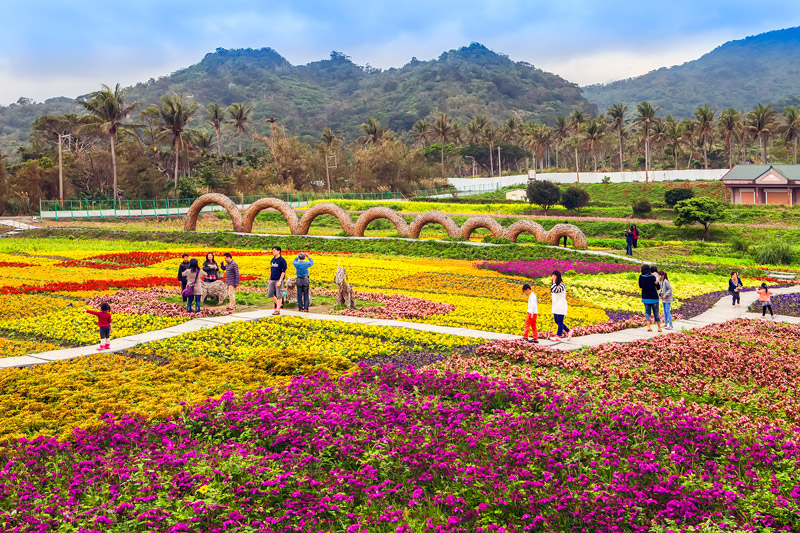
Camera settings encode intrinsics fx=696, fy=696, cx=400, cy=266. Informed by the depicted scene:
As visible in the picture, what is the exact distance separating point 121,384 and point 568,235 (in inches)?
1084

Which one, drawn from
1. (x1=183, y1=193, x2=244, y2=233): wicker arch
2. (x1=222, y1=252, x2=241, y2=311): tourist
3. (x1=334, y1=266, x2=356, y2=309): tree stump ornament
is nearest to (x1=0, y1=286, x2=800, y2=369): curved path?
(x1=222, y1=252, x2=241, y2=311): tourist

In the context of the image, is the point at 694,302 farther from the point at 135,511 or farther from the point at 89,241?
the point at 89,241

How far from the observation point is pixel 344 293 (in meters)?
19.7

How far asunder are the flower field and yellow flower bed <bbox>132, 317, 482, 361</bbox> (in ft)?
0.24

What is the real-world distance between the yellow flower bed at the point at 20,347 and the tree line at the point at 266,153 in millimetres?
52170

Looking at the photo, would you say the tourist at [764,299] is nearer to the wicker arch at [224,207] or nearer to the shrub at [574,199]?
the wicker arch at [224,207]

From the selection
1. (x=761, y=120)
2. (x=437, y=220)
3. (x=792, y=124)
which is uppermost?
(x=761, y=120)

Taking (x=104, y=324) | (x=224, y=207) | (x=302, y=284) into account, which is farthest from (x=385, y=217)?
(x=104, y=324)

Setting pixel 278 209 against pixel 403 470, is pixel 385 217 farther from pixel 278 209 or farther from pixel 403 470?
pixel 403 470

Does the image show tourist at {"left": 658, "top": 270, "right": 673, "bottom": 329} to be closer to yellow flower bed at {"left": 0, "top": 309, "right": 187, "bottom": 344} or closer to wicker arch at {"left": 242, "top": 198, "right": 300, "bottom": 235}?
yellow flower bed at {"left": 0, "top": 309, "right": 187, "bottom": 344}

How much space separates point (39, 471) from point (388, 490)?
4303mm

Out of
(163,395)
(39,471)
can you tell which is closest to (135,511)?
(39,471)

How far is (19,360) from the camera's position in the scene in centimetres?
1382

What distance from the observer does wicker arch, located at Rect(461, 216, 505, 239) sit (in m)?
37.2
